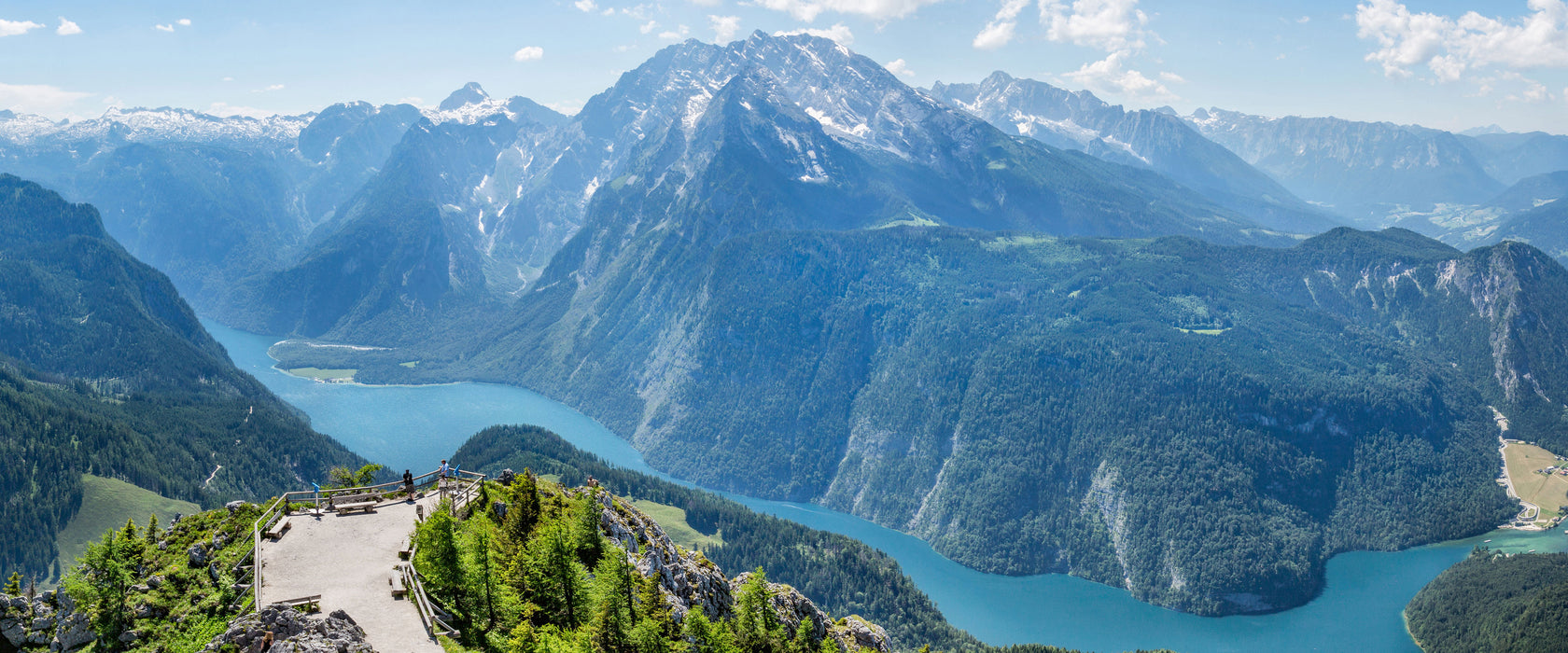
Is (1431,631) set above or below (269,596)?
below

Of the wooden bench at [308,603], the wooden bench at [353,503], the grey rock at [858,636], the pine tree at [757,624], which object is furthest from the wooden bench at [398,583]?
the grey rock at [858,636]

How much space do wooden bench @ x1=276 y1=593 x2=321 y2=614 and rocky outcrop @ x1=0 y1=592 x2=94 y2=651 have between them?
8.11 m

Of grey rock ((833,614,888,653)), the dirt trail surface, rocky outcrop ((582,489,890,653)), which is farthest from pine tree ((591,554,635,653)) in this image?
grey rock ((833,614,888,653))

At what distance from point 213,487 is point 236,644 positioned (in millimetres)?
169921

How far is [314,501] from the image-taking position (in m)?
59.9

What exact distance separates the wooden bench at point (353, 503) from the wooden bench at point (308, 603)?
41.9 ft

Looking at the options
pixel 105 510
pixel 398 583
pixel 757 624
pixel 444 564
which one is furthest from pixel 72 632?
pixel 105 510

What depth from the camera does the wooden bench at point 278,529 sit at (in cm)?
5212

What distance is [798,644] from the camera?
5825 cm

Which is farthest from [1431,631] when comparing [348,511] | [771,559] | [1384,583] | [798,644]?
[348,511]

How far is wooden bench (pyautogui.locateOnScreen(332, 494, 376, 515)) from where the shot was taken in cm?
5803

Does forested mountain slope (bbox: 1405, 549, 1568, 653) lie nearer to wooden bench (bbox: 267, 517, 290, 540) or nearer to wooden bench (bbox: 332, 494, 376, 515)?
wooden bench (bbox: 332, 494, 376, 515)

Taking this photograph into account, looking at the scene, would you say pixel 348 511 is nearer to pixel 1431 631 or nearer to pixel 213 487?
pixel 213 487

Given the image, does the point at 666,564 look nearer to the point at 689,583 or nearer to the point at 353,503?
the point at 689,583
